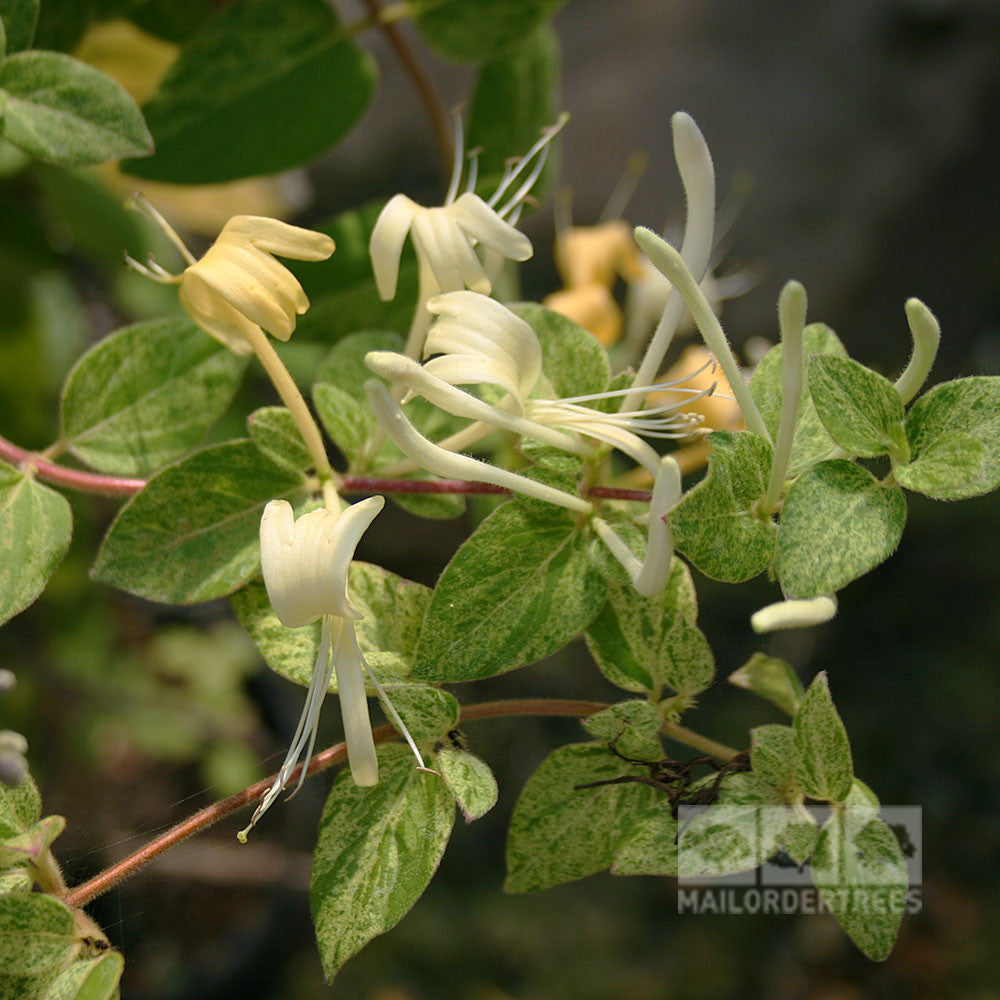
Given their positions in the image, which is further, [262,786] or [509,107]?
[509,107]

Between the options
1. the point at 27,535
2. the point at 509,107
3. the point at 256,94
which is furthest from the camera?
the point at 509,107

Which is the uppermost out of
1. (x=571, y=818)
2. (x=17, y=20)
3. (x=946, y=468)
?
(x=17, y=20)

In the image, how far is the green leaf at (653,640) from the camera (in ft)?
1.44

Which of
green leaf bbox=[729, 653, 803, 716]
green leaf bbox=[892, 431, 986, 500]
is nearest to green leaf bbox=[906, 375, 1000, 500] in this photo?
green leaf bbox=[892, 431, 986, 500]

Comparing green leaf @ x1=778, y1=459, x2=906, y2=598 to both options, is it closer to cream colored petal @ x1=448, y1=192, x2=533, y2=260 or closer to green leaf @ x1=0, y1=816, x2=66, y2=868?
cream colored petal @ x1=448, y1=192, x2=533, y2=260

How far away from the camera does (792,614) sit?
340 millimetres

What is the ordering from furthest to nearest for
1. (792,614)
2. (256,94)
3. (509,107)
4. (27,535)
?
(509,107) < (256,94) < (27,535) < (792,614)

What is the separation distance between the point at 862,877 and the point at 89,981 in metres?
0.31

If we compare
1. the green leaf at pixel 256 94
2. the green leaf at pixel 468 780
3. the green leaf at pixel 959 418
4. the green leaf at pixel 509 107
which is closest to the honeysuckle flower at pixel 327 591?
the green leaf at pixel 468 780

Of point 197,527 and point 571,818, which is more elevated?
point 197,527

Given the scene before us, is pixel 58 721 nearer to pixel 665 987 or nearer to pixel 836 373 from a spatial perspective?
pixel 665 987

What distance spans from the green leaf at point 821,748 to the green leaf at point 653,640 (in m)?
0.05

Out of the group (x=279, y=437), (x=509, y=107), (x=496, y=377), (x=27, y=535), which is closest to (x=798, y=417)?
(x=496, y=377)

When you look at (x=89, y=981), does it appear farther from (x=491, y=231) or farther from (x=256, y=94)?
(x=256, y=94)
